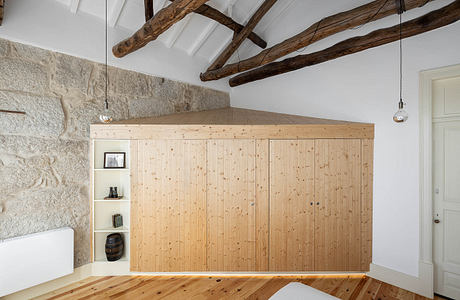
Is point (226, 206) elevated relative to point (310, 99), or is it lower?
lower

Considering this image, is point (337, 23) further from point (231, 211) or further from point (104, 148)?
point (104, 148)

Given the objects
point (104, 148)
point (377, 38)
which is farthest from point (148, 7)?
point (377, 38)

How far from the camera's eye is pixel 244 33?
3.90 m

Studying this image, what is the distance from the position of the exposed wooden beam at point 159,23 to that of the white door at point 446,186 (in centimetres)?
298

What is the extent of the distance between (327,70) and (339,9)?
34.8 inches

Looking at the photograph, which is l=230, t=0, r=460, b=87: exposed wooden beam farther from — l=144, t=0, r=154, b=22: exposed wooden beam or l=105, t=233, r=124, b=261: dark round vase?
l=105, t=233, r=124, b=261: dark round vase

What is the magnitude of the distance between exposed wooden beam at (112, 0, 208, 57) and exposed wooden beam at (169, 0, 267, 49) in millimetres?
861

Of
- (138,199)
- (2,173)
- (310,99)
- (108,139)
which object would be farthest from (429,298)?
(2,173)

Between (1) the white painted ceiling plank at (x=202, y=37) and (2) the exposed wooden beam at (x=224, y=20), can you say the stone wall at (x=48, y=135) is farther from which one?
(2) the exposed wooden beam at (x=224, y=20)

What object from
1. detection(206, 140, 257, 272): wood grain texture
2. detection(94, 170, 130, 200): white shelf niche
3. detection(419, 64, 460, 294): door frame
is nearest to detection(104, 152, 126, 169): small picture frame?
detection(94, 170, 130, 200): white shelf niche

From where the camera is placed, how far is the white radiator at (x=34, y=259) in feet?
8.17

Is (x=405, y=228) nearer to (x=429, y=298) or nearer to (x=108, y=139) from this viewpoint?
(x=429, y=298)

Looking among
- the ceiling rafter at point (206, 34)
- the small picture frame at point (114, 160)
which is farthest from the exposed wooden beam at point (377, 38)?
the small picture frame at point (114, 160)

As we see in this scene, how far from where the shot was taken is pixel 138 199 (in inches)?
125
